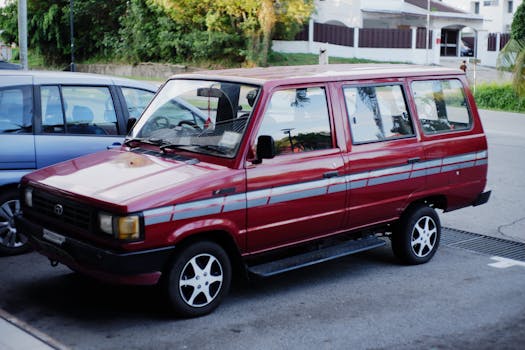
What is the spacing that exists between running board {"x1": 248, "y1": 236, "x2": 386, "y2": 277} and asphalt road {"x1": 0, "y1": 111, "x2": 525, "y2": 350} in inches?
12.7

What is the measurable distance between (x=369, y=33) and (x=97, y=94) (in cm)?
4321

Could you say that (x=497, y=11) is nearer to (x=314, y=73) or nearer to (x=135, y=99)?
(x=135, y=99)

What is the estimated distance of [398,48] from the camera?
50.5 meters

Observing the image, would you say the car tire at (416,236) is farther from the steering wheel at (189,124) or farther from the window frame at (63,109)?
the window frame at (63,109)

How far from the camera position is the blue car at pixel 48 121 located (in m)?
7.84

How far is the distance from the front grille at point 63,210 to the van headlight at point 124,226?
0.75ft

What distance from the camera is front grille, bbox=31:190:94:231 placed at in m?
5.94

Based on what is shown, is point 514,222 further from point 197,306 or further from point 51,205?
point 51,205

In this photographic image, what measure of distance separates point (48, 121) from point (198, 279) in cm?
298

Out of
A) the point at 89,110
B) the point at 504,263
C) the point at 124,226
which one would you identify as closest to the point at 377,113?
the point at 504,263

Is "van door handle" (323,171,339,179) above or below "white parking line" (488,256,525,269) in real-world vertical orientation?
above

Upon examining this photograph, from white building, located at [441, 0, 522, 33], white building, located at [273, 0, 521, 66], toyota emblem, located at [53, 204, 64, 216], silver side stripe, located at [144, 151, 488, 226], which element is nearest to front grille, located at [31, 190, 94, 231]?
toyota emblem, located at [53, 204, 64, 216]

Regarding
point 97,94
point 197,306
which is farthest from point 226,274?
point 97,94

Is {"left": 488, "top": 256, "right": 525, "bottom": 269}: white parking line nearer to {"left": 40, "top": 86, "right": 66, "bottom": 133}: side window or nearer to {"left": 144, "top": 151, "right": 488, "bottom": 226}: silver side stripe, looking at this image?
{"left": 144, "top": 151, "right": 488, "bottom": 226}: silver side stripe
